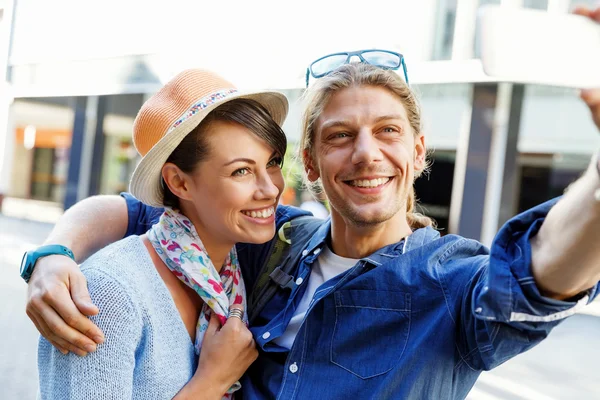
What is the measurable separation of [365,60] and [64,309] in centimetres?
125

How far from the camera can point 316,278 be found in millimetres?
1950

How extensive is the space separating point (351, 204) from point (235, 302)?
0.47m

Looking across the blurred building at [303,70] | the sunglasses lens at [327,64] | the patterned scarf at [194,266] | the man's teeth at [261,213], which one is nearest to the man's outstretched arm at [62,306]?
the patterned scarf at [194,266]

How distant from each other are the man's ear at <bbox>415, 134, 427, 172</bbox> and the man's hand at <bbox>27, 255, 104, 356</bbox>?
3.80ft

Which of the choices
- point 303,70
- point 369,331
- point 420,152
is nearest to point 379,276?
point 369,331

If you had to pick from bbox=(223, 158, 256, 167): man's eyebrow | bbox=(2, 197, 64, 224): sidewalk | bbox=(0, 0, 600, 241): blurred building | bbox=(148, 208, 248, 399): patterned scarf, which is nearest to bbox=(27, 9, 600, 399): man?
bbox=(148, 208, 248, 399): patterned scarf

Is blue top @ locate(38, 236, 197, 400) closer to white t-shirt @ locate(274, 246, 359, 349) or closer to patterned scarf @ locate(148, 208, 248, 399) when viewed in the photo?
patterned scarf @ locate(148, 208, 248, 399)

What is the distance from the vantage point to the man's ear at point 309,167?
2162 millimetres

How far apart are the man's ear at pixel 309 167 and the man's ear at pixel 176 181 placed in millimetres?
509

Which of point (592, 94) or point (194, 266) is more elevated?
point (592, 94)

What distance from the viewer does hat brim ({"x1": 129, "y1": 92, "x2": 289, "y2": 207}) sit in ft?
5.59

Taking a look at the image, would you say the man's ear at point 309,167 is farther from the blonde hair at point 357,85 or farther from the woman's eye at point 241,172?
the woman's eye at point 241,172

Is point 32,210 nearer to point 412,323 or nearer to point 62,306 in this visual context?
point 62,306

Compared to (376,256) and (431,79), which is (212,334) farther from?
(431,79)
